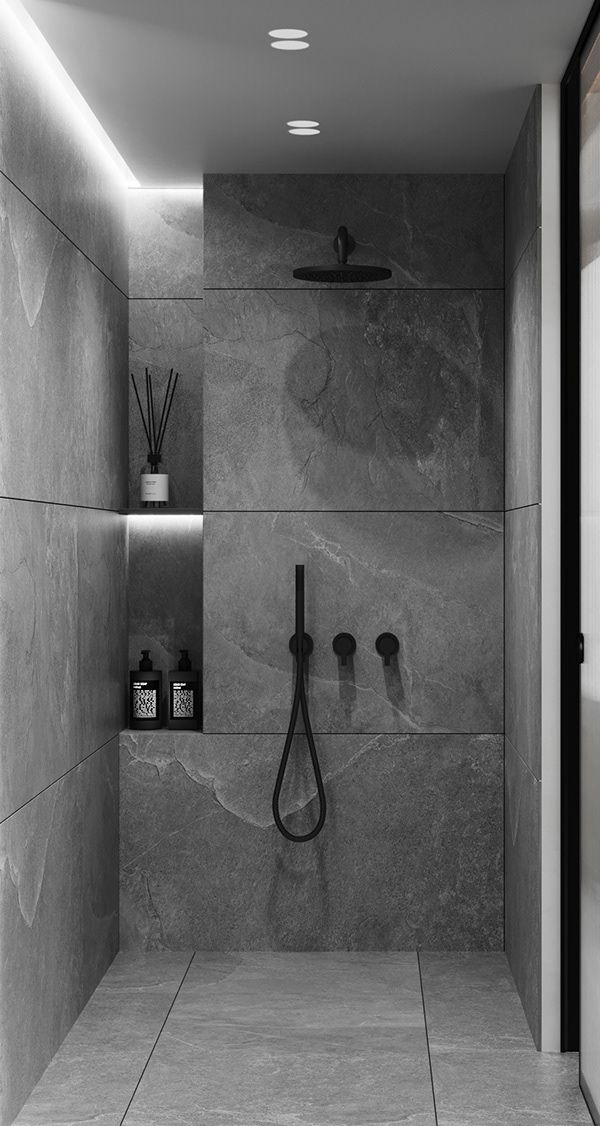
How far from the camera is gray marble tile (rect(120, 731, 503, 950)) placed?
13.4ft

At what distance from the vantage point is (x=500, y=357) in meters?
4.10

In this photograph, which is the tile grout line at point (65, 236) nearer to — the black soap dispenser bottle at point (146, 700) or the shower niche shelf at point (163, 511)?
the shower niche shelf at point (163, 511)

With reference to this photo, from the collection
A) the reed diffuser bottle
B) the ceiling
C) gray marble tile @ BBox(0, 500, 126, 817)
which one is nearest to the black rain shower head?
the ceiling

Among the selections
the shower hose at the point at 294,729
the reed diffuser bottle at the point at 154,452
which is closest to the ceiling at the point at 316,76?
the reed diffuser bottle at the point at 154,452

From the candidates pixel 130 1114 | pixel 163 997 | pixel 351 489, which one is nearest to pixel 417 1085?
pixel 130 1114

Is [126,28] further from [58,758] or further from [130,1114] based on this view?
[130,1114]

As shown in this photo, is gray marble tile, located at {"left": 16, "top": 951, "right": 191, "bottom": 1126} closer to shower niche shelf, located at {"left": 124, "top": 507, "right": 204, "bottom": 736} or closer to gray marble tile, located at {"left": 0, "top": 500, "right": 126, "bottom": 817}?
gray marble tile, located at {"left": 0, "top": 500, "right": 126, "bottom": 817}

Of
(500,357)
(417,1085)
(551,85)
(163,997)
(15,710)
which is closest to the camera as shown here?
(15,710)

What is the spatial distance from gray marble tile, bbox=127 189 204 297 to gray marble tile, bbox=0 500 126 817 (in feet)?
2.63

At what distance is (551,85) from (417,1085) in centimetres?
242

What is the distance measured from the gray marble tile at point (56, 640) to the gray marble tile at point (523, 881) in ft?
3.91

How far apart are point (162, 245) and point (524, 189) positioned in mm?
1285

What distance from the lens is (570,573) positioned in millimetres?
3297

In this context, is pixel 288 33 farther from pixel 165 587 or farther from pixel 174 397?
pixel 165 587
